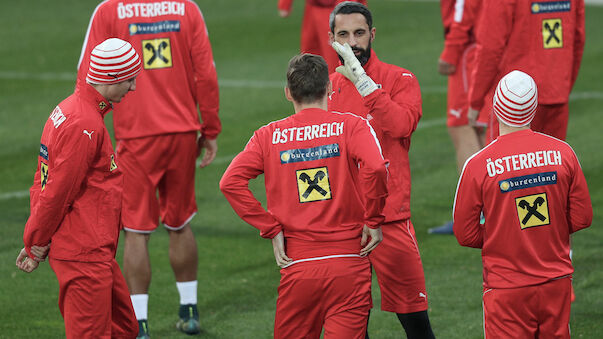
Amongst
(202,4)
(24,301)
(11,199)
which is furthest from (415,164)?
(202,4)

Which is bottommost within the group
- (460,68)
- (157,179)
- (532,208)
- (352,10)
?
(157,179)

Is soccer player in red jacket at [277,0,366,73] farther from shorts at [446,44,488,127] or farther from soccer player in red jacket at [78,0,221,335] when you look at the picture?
soccer player in red jacket at [78,0,221,335]

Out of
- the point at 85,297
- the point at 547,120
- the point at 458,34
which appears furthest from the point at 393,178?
the point at 458,34

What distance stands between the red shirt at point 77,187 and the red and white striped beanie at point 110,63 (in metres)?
0.09

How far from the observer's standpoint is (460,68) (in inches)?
407

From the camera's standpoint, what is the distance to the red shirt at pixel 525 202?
534 centimetres

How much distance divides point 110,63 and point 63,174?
0.68 metres

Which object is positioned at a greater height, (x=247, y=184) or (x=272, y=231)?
(x=247, y=184)

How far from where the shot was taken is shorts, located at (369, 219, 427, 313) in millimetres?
6086

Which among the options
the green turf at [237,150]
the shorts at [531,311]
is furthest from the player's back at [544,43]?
the shorts at [531,311]

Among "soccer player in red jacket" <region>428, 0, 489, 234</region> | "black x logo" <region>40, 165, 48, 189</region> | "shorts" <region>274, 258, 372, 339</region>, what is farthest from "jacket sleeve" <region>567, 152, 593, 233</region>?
"soccer player in red jacket" <region>428, 0, 489, 234</region>

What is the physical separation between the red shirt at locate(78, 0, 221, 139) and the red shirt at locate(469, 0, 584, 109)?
2.11 meters

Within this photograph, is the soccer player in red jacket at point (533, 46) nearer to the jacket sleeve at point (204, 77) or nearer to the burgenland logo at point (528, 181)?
the jacket sleeve at point (204, 77)

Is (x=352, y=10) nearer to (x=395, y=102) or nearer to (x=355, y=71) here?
(x=395, y=102)
